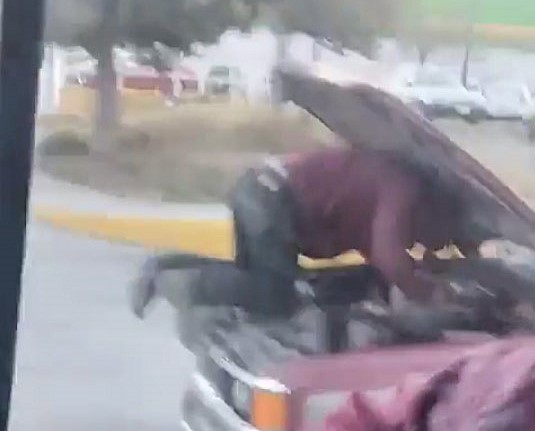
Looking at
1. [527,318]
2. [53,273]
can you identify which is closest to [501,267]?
[527,318]

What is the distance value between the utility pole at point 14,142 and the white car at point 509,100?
0.45m

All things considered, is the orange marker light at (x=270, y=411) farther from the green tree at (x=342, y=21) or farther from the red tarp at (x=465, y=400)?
the green tree at (x=342, y=21)

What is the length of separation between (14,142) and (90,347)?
0.22 meters

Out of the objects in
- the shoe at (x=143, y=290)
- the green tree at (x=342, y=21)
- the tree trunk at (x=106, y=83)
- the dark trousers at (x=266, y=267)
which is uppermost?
the green tree at (x=342, y=21)

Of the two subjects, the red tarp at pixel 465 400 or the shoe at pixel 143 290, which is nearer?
the red tarp at pixel 465 400

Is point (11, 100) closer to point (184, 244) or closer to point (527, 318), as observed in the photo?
Result: point (184, 244)

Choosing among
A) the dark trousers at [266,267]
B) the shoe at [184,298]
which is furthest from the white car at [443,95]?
the shoe at [184,298]

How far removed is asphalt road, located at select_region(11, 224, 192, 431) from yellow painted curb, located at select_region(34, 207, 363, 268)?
0.5 inches

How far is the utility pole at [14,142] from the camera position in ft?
3.55

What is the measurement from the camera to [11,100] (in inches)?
42.9

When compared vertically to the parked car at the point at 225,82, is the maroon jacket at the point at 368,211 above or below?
below

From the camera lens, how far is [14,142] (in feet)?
3.59

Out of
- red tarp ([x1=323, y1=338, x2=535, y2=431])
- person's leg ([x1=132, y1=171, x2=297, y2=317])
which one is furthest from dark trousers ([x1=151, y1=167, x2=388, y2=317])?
red tarp ([x1=323, y1=338, x2=535, y2=431])

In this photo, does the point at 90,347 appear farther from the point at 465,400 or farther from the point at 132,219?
the point at 465,400
